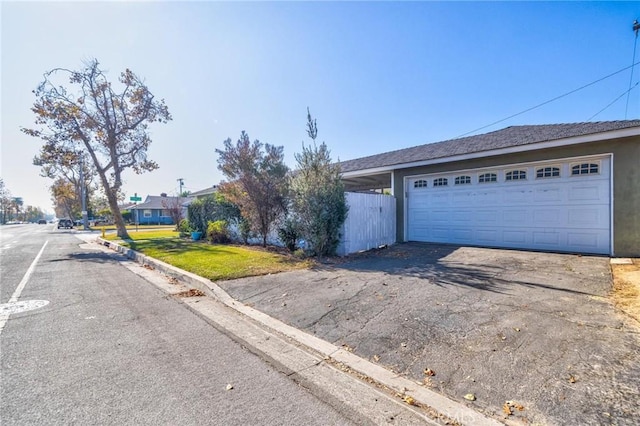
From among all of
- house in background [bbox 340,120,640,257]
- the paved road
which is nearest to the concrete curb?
the paved road

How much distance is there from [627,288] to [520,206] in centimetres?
476

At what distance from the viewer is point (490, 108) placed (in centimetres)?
1468

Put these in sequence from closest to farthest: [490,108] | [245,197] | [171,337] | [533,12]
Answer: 1. [171,337]
2. [533,12]
3. [245,197]
4. [490,108]

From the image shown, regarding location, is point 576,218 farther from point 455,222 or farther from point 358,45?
point 358,45

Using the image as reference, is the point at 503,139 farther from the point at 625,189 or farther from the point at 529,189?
the point at 625,189

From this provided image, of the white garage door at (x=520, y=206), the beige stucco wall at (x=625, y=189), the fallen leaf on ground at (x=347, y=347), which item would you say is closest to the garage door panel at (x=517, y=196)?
the white garage door at (x=520, y=206)

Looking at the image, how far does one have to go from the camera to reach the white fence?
9.81 meters

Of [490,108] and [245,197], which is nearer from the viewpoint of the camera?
[245,197]

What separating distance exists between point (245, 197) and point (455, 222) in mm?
8112

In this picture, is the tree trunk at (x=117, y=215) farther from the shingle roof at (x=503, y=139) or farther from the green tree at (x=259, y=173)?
the shingle roof at (x=503, y=139)

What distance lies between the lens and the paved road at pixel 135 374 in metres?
2.31

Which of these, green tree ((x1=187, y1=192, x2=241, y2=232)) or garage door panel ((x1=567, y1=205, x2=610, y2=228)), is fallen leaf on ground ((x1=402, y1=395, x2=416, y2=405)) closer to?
garage door panel ((x1=567, y1=205, x2=610, y2=228))

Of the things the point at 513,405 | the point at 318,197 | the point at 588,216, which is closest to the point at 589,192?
the point at 588,216

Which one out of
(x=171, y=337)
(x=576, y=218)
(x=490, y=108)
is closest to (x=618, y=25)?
(x=490, y=108)
